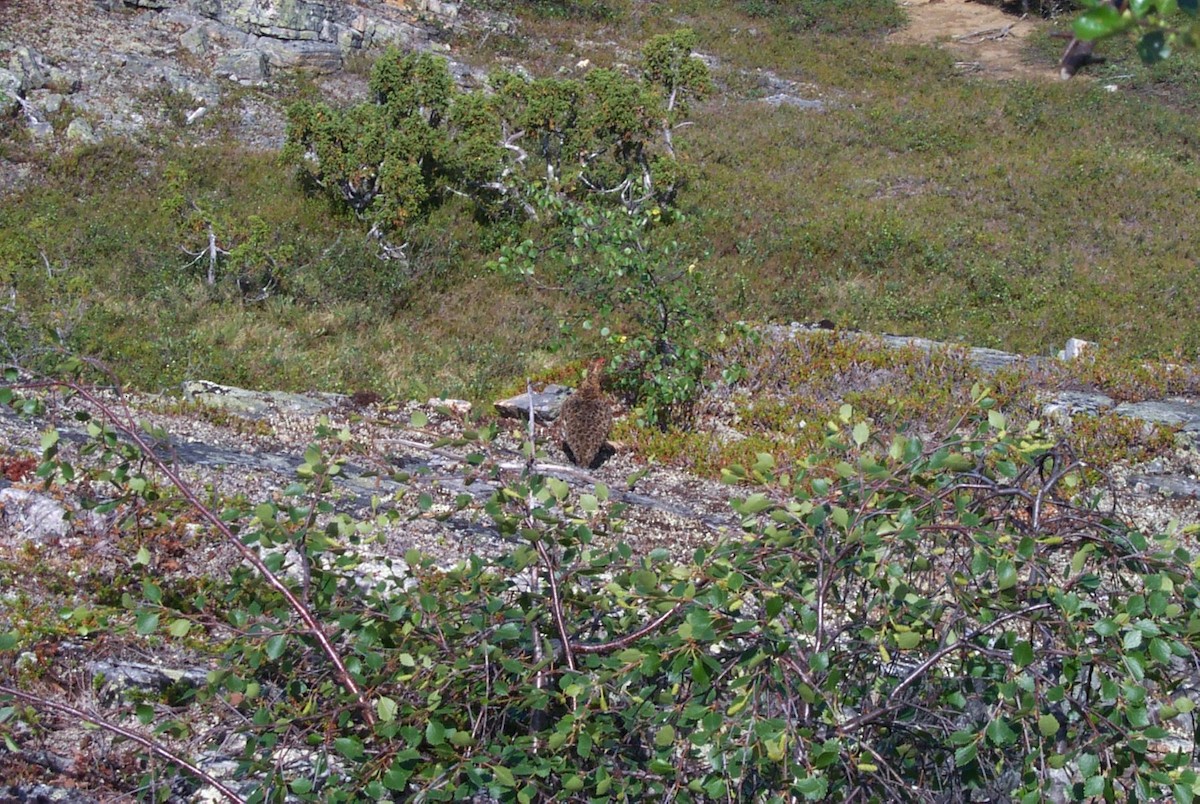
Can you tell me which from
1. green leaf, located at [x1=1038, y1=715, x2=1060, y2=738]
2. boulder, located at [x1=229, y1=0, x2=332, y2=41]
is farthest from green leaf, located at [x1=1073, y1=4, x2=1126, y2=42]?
boulder, located at [x1=229, y1=0, x2=332, y2=41]

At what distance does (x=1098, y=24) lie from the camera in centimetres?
120

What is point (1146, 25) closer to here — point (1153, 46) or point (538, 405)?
point (1153, 46)

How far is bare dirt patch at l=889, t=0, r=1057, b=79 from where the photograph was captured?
90.2 feet

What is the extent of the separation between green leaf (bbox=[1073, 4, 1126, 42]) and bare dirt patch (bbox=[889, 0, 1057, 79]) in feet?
90.3

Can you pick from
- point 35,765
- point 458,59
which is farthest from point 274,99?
point 35,765

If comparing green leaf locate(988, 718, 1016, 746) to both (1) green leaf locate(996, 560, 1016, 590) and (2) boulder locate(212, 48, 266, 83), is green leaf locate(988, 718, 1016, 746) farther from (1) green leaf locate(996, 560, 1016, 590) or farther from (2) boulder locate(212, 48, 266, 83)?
(2) boulder locate(212, 48, 266, 83)

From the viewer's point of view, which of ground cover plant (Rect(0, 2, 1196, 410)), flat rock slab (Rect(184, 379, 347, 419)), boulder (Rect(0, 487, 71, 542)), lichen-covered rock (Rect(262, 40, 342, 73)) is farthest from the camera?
lichen-covered rock (Rect(262, 40, 342, 73))

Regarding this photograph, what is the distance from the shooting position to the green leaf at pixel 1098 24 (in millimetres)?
1181

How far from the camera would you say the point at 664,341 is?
29.0ft

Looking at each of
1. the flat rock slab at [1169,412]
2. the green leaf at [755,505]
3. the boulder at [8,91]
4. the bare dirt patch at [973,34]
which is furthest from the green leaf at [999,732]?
the bare dirt patch at [973,34]

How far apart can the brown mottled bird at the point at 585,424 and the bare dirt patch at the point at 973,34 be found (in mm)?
22249

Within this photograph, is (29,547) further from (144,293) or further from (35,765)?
(144,293)

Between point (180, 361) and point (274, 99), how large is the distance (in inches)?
460

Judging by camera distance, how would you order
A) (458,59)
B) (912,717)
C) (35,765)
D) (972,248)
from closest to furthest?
(912,717), (35,765), (972,248), (458,59)
